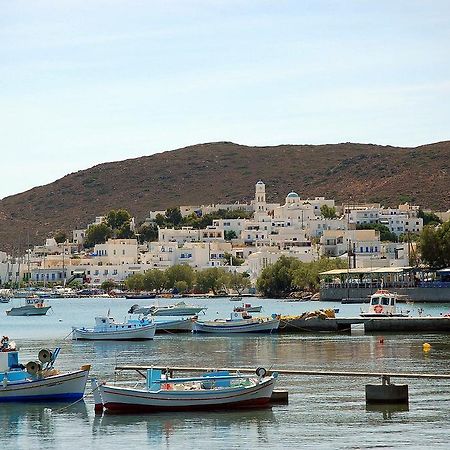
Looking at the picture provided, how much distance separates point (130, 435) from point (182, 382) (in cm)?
394

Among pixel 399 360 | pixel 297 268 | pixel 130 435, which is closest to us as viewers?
pixel 130 435

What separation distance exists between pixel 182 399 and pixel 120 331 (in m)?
37.5

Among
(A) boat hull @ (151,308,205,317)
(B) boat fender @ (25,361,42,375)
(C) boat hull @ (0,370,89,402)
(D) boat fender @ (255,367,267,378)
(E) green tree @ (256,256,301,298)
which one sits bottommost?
(C) boat hull @ (0,370,89,402)

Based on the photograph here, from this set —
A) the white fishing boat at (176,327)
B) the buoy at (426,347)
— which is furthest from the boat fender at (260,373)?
the white fishing boat at (176,327)

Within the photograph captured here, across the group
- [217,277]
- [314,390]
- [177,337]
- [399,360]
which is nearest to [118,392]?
[314,390]

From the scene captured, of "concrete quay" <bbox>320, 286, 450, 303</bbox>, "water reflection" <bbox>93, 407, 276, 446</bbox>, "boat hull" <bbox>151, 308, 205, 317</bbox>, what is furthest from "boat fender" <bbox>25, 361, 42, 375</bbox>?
"concrete quay" <bbox>320, 286, 450, 303</bbox>

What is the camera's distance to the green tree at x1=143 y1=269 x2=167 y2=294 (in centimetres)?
19625

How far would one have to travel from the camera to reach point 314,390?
46.0 meters

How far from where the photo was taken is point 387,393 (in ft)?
135

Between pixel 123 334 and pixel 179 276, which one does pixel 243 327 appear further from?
pixel 179 276

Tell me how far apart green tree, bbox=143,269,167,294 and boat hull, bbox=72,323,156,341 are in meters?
117

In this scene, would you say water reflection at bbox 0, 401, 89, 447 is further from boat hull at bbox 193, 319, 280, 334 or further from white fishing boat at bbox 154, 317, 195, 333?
white fishing boat at bbox 154, 317, 195, 333

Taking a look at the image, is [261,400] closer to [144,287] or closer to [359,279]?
[359,279]

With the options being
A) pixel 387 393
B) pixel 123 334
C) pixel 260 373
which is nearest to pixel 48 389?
pixel 260 373
